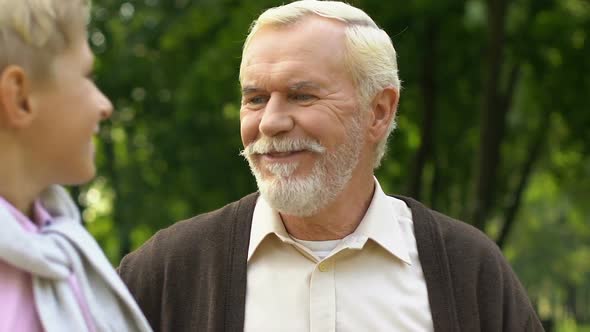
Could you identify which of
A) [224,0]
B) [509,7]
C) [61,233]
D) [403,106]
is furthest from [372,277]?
[403,106]

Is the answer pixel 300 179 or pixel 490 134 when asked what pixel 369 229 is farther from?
pixel 490 134

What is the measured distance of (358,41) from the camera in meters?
3.76

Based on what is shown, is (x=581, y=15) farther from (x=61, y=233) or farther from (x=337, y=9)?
(x=61, y=233)

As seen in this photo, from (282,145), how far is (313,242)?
35cm

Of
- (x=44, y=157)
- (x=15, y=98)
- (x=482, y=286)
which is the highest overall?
(x=15, y=98)

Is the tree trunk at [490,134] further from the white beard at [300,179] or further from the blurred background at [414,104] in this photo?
the white beard at [300,179]

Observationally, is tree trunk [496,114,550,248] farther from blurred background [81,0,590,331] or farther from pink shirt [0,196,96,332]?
pink shirt [0,196,96,332]

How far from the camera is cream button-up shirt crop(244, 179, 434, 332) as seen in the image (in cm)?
340

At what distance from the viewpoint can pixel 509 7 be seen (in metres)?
12.0

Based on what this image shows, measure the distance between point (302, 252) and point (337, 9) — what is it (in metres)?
0.91

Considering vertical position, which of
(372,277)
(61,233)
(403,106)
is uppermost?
(61,233)

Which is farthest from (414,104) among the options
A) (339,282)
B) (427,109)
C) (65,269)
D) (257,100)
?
(65,269)

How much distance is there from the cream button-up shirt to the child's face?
4.34 ft

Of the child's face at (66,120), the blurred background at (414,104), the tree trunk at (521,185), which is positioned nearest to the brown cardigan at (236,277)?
the child's face at (66,120)
